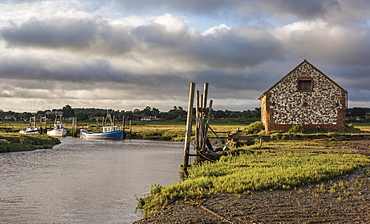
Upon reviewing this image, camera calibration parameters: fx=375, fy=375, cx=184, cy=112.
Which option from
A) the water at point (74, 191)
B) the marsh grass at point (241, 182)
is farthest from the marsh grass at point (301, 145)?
the marsh grass at point (241, 182)

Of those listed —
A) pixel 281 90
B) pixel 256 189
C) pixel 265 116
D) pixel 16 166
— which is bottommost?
pixel 16 166

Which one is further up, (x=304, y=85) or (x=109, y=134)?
(x=304, y=85)

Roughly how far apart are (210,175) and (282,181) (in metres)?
3.56

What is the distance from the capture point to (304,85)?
42219 millimetres

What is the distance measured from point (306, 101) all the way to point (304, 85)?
1.90m

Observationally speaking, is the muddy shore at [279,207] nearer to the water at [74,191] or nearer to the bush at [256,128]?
the water at [74,191]

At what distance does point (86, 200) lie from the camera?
15.8 meters

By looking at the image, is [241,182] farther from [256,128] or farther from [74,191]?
[256,128]

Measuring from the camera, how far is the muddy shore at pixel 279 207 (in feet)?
31.8

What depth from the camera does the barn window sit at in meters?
42.1

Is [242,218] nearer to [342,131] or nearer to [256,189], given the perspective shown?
[256,189]

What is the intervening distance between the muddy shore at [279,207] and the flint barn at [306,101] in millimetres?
29041

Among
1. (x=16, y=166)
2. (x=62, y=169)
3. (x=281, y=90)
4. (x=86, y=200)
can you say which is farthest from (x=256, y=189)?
(x=281, y=90)

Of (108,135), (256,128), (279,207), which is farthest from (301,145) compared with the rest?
(108,135)
